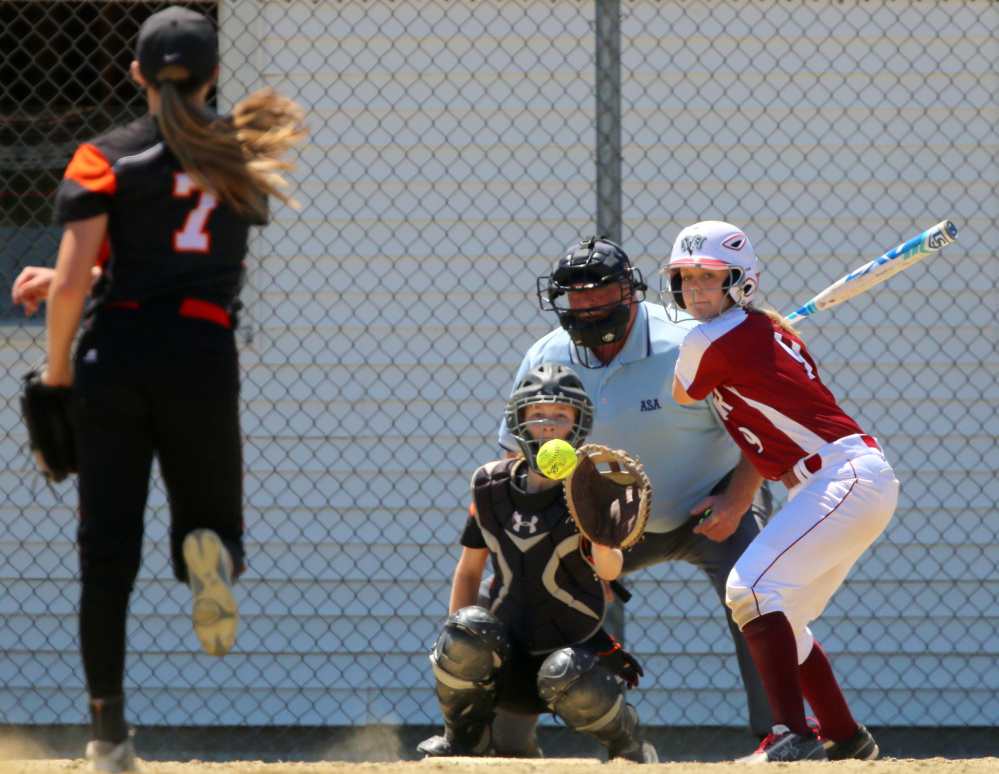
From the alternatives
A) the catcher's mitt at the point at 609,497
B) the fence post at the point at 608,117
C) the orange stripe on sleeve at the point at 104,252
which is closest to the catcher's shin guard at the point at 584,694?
the catcher's mitt at the point at 609,497

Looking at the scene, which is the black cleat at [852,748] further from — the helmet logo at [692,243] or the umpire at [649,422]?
the helmet logo at [692,243]

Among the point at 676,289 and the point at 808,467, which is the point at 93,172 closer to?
the point at 676,289

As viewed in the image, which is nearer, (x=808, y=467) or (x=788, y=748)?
(x=788, y=748)

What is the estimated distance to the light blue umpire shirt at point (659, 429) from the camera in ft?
12.8

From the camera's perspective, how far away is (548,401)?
11.4ft

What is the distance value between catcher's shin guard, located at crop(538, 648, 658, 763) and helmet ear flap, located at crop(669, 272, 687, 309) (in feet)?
3.89

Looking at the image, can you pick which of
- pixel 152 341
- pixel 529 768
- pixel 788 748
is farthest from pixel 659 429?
pixel 152 341

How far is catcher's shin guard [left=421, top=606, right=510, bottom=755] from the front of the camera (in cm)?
349

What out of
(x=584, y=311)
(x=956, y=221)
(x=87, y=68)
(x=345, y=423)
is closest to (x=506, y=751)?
(x=584, y=311)

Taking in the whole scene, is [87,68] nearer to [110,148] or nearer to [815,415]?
[110,148]

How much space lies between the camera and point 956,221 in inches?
219

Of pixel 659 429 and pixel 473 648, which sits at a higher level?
pixel 659 429

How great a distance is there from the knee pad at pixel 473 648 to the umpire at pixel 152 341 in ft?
3.38

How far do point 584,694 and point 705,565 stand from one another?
2.64 feet
